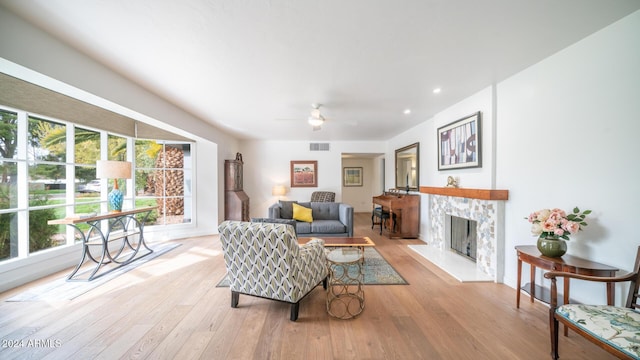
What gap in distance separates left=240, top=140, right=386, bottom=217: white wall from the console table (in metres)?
2.83

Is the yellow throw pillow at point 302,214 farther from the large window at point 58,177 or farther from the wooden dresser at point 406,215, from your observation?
the large window at point 58,177

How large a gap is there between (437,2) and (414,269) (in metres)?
3.11

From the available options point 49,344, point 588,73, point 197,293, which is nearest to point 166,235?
point 197,293

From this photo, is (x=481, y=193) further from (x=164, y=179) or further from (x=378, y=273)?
(x=164, y=179)

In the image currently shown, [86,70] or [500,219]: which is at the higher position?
[86,70]

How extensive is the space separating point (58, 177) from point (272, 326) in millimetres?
4021

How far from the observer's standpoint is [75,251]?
3418 mm

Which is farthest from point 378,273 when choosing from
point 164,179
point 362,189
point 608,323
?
point 362,189

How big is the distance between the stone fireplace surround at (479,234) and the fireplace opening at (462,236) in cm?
10

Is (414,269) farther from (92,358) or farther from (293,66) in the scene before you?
(92,358)

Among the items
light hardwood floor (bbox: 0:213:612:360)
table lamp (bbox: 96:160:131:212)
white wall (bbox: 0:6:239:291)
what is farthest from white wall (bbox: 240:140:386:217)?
light hardwood floor (bbox: 0:213:612:360)

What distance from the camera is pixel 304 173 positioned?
6.54 m

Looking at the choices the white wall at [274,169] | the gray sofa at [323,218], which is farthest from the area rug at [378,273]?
the white wall at [274,169]

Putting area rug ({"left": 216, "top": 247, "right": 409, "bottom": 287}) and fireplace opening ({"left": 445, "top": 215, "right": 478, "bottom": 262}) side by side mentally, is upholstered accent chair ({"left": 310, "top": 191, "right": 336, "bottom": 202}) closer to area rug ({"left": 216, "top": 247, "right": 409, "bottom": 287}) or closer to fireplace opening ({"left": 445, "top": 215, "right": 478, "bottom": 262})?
area rug ({"left": 216, "top": 247, "right": 409, "bottom": 287})
